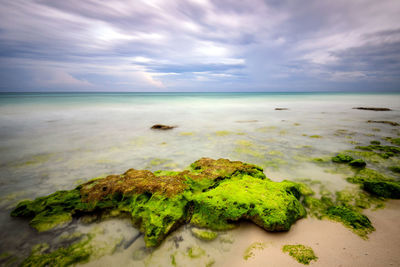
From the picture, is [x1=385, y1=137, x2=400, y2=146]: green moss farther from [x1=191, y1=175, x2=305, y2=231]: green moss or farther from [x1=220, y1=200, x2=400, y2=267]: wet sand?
[x1=191, y1=175, x2=305, y2=231]: green moss

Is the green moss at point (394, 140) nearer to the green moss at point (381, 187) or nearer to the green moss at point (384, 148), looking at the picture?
the green moss at point (384, 148)

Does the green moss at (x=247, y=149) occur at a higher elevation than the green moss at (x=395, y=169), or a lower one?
lower

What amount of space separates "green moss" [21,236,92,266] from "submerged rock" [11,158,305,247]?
49cm

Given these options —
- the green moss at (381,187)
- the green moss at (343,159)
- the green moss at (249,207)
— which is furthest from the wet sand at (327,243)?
the green moss at (343,159)

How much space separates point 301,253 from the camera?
238cm

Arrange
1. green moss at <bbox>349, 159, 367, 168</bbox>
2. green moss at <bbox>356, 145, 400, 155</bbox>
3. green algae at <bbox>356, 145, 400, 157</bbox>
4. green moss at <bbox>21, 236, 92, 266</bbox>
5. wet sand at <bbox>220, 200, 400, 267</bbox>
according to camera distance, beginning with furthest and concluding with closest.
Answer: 1. green moss at <bbox>356, 145, 400, 155</bbox>
2. green algae at <bbox>356, 145, 400, 157</bbox>
3. green moss at <bbox>349, 159, 367, 168</bbox>
4. green moss at <bbox>21, 236, 92, 266</bbox>
5. wet sand at <bbox>220, 200, 400, 267</bbox>

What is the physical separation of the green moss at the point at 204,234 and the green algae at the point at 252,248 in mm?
485

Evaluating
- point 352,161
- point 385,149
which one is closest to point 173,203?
point 352,161

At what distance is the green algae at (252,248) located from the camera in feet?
8.03

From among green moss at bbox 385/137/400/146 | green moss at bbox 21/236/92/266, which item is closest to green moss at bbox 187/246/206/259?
green moss at bbox 21/236/92/266

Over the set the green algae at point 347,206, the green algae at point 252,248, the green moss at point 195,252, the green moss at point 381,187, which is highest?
the green moss at point 381,187

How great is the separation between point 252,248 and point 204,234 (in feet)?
2.36

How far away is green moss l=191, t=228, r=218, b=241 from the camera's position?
2.74 metres

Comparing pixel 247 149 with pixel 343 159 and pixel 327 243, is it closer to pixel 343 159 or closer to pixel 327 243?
pixel 343 159
